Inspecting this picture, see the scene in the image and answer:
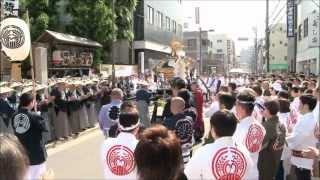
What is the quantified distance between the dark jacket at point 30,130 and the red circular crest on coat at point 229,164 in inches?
154

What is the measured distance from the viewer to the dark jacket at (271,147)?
279 inches

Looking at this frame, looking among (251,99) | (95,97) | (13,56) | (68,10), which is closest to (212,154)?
(251,99)

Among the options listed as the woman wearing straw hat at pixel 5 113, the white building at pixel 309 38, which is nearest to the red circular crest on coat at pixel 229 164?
the woman wearing straw hat at pixel 5 113

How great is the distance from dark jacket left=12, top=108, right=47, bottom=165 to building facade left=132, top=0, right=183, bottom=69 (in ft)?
116

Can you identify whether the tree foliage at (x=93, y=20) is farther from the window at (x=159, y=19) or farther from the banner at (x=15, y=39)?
the window at (x=159, y=19)

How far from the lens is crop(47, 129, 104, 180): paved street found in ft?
36.9

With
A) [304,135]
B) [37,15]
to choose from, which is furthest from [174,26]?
[304,135]

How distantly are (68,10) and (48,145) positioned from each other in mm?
19287

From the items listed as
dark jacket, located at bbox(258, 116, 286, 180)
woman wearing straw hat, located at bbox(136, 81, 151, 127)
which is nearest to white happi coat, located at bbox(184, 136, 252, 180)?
dark jacket, located at bbox(258, 116, 286, 180)

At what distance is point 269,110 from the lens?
7.10 m

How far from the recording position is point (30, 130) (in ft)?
26.0

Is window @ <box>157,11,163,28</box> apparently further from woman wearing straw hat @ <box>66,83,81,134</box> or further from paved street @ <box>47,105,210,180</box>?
paved street @ <box>47,105,210,180</box>

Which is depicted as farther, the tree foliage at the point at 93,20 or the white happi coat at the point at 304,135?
the tree foliage at the point at 93,20

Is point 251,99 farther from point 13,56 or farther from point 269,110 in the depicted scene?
point 13,56
